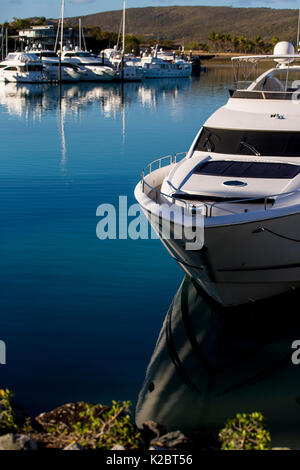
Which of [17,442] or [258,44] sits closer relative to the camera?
[17,442]

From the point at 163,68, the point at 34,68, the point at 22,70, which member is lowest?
the point at 22,70

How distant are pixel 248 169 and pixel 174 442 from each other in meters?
5.73

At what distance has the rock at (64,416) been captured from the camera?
23.4 ft

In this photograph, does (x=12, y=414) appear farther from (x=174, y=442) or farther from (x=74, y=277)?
(x=74, y=277)

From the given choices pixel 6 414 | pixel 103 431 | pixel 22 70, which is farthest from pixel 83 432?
pixel 22 70

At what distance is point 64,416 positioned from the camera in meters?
7.31

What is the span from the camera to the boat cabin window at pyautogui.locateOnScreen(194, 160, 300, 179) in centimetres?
1065

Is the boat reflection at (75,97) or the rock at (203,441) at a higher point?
the boat reflection at (75,97)

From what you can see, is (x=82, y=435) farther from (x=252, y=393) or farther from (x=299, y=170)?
(x=299, y=170)

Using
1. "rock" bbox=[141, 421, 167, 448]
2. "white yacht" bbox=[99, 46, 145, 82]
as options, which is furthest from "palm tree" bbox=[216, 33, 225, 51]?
"rock" bbox=[141, 421, 167, 448]

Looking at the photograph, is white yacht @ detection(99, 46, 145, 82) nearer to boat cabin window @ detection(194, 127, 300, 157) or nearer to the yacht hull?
boat cabin window @ detection(194, 127, 300, 157)

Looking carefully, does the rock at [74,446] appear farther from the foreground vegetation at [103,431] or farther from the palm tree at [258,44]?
the palm tree at [258,44]

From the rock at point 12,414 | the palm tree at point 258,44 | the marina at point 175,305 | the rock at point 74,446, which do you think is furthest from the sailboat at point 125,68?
the rock at point 74,446
